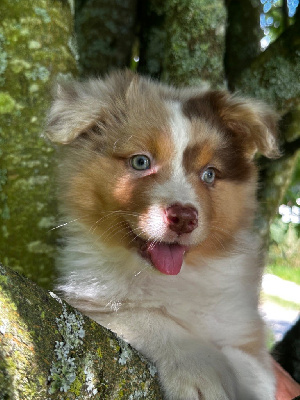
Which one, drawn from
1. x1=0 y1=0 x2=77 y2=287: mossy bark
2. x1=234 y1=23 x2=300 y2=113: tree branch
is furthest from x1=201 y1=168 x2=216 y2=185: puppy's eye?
x1=234 y1=23 x2=300 y2=113: tree branch

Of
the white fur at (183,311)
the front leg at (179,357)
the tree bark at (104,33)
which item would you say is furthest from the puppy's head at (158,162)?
the tree bark at (104,33)

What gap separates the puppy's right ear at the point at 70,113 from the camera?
2.94 meters

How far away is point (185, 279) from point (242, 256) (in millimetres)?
457

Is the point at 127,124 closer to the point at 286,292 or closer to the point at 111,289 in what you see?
the point at 111,289

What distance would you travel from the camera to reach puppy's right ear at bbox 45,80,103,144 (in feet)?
9.65

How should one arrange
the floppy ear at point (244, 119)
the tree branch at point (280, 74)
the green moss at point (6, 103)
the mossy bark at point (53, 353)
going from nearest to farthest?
the mossy bark at point (53, 353) → the floppy ear at point (244, 119) → the green moss at point (6, 103) → the tree branch at point (280, 74)

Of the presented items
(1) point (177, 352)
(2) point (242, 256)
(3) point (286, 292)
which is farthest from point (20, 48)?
(3) point (286, 292)

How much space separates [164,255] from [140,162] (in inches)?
20.9

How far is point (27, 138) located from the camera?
3.65 meters

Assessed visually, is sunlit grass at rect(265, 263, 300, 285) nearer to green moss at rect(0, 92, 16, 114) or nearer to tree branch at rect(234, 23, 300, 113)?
tree branch at rect(234, 23, 300, 113)

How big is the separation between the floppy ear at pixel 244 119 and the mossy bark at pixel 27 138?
1.17 metres

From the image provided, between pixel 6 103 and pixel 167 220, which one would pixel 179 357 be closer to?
pixel 167 220

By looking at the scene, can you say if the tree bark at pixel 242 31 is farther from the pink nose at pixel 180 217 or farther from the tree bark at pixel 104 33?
the pink nose at pixel 180 217

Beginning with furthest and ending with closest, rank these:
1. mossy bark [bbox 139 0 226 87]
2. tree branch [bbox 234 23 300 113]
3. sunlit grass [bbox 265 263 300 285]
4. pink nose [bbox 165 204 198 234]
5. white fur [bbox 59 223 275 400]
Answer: sunlit grass [bbox 265 263 300 285] → tree branch [bbox 234 23 300 113] → mossy bark [bbox 139 0 226 87] → pink nose [bbox 165 204 198 234] → white fur [bbox 59 223 275 400]
